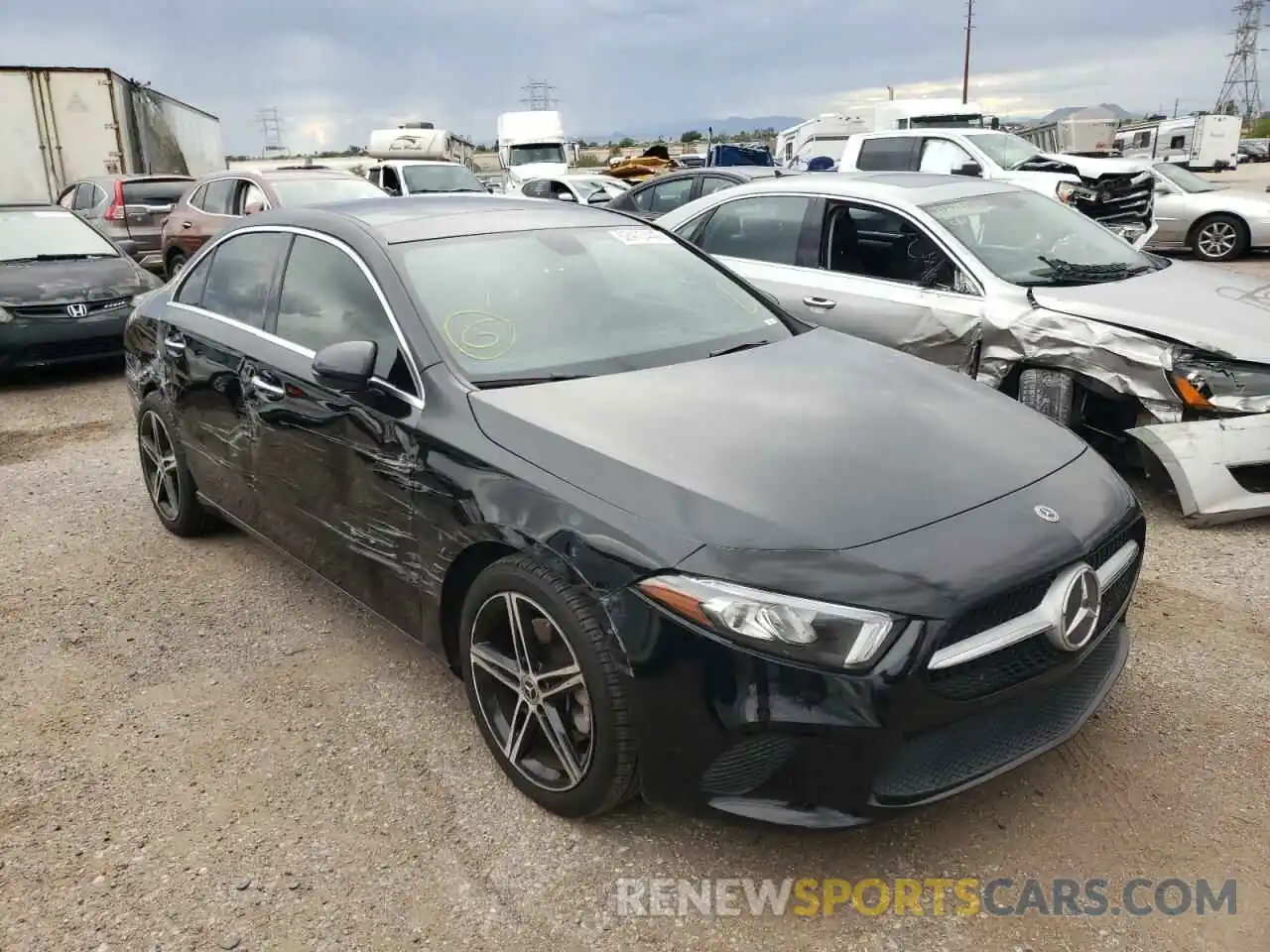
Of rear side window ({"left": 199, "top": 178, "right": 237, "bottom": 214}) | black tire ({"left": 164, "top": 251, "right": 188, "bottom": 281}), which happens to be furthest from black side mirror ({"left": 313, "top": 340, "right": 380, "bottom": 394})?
black tire ({"left": 164, "top": 251, "right": 188, "bottom": 281})

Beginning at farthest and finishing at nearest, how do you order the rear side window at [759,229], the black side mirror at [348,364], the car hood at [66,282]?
the car hood at [66,282], the rear side window at [759,229], the black side mirror at [348,364]

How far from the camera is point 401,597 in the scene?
3117mm

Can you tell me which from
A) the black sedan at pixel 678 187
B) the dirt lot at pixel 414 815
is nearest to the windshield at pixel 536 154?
the black sedan at pixel 678 187

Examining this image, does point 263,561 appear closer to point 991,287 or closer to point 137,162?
point 991,287

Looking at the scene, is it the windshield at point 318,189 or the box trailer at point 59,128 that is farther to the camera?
the box trailer at point 59,128

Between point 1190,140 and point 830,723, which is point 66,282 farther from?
point 1190,140

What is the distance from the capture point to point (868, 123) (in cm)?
2353

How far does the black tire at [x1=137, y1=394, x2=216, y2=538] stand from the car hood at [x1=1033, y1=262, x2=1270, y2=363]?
4.26 m

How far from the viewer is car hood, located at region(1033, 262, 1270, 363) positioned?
4.69 meters

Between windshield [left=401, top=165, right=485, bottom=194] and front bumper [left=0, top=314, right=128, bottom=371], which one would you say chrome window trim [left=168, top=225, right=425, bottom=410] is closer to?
front bumper [left=0, top=314, right=128, bottom=371]

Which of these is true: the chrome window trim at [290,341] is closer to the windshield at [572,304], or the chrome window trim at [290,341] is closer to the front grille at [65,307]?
the windshield at [572,304]

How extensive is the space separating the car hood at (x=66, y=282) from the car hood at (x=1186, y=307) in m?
7.32

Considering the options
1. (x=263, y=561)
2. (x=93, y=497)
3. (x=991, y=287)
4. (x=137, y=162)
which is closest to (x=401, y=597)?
(x=263, y=561)

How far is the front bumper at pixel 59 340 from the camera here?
7.86 metres
